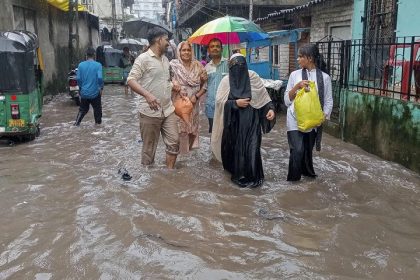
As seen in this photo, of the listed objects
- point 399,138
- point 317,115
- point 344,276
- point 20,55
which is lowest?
point 344,276

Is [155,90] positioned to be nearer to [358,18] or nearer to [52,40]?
[358,18]

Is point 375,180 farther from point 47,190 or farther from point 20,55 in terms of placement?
point 20,55

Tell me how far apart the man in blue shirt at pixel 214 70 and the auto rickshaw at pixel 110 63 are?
46.0ft

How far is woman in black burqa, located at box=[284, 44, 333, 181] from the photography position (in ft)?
16.3

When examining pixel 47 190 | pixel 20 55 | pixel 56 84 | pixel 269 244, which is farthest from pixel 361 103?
pixel 56 84

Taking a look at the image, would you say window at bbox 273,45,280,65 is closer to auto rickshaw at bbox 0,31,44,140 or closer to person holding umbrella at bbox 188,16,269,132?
person holding umbrella at bbox 188,16,269,132

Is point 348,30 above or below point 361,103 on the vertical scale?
above

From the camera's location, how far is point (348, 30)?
11703 mm

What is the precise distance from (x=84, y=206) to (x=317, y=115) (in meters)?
2.63

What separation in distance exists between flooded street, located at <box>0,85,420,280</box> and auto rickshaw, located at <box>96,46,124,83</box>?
13431 millimetres

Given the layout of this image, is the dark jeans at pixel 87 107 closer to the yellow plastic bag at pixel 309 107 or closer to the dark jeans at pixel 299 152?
the dark jeans at pixel 299 152

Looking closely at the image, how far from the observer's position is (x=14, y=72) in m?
7.32

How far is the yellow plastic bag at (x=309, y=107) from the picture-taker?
16.0ft

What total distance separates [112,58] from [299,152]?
52.5 feet
